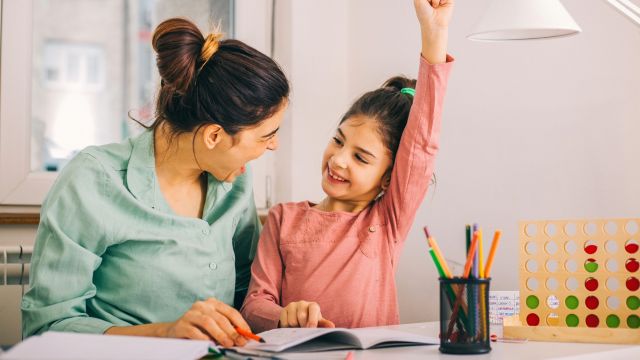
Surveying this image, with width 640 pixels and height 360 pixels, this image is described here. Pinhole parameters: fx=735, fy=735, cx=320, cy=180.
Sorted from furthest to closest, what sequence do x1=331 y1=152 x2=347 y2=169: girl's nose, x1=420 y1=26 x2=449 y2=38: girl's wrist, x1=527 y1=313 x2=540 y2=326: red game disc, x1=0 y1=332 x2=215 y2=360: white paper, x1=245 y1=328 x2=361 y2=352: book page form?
x1=331 y1=152 x2=347 y2=169: girl's nose, x1=420 y1=26 x2=449 y2=38: girl's wrist, x1=527 y1=313 x2=540 y2=326: red game disc, x1=245 y1=328 x2=361 y2=352: book page, x1=0 y1=332 x2=215 y2=360: white paper

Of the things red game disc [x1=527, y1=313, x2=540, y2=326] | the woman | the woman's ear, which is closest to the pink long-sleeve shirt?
the woman

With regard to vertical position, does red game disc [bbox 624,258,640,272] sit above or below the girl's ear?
below

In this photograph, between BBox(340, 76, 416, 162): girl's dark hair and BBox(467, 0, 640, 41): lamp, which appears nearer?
BBox(467, 0, 640, 41): lamp

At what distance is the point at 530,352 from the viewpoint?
1008 millimetres

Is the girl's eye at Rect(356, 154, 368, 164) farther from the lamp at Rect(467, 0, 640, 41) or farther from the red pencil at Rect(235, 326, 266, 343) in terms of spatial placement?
the red pencil at Rect(235, 326, 266, 343)

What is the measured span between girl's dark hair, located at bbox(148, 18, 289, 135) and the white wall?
728 mm

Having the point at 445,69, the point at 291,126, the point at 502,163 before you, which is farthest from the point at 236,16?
the point at 445,69

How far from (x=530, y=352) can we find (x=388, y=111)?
0.65m

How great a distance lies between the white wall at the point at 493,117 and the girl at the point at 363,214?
44cm

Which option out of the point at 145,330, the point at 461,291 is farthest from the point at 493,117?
the point at 145,330

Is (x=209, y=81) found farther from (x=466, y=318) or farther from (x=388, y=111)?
(x=466, y=318)

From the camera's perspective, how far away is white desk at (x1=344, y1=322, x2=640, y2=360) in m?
0.96

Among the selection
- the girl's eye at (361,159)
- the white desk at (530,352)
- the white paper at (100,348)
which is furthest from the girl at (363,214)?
the white paper at (100,348)

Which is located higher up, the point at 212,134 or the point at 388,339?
the point at 212,134
